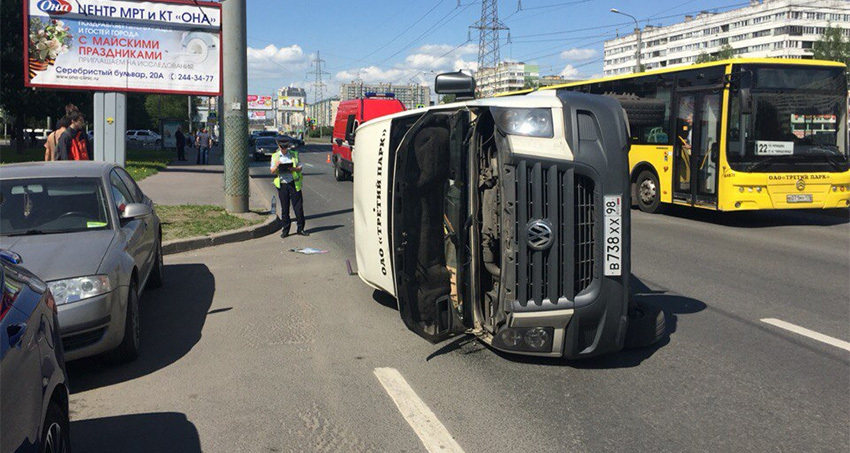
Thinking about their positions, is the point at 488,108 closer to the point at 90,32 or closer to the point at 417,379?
the point at 417,379

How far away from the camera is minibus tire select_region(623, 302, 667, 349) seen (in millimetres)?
5680

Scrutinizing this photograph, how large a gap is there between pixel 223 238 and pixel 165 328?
17.2ft

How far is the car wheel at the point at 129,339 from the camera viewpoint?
5.43 m

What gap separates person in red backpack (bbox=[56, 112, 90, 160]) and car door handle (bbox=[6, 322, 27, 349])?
33.2 ft

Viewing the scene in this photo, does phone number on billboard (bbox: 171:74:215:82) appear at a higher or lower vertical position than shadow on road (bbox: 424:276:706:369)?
higher

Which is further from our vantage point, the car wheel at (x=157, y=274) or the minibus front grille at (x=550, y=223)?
the car wheel at (x=157, y=274)

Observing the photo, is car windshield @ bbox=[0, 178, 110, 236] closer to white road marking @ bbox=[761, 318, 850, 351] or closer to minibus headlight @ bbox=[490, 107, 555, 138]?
minibus headlight @ bbox=[490, 107, 555, 138]

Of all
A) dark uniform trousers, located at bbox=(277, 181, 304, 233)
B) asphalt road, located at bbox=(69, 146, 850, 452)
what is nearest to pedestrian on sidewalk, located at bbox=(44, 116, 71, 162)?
dark uniform trousers, located at bbox=(277, 181, 304, 233)

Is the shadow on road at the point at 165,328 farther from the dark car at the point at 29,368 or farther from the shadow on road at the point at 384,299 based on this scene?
the dark car at the point at 29,368

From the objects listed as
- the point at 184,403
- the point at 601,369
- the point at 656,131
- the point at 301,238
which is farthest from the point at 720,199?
the point at 184,403

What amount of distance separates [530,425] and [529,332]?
86cm

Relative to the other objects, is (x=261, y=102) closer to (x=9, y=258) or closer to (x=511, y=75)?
(x=511, y=75)

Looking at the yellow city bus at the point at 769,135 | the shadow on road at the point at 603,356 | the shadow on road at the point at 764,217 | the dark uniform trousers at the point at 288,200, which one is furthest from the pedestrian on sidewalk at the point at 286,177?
the shadow on road at the point at 764,217

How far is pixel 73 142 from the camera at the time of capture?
40.0 ft
